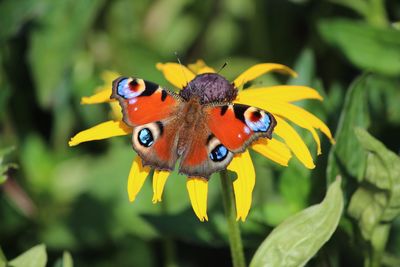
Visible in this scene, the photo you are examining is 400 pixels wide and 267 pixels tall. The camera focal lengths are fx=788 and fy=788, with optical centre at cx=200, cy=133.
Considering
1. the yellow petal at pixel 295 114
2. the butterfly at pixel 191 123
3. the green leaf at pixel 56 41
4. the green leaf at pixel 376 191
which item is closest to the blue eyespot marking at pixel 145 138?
the butterfly at pixel 191 123

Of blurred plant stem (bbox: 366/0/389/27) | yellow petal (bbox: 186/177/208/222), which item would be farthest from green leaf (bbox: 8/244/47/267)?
blurred plant stem (bbox: 366/0/389/27)

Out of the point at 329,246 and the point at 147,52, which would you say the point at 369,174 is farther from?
the point at 147,52

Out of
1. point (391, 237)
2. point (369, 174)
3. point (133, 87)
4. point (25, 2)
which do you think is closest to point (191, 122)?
point (133, 87)

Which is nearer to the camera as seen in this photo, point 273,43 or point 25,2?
point 25,2

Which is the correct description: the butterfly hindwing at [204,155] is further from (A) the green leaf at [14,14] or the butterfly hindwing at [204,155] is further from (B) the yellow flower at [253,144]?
(A) the green leaf at [14,14]

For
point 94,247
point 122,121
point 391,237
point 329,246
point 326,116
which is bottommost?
point 94,247

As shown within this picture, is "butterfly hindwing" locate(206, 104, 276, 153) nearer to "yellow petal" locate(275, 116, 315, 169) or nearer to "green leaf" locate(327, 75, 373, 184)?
"yellow petal" locate(275, 116, 315, 169)
